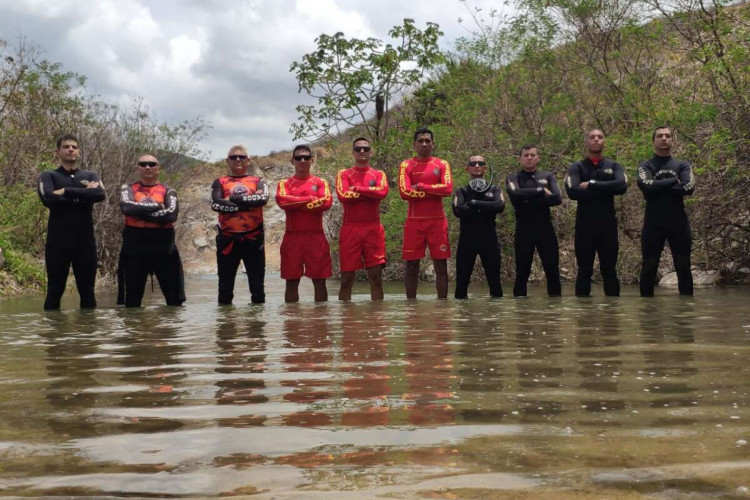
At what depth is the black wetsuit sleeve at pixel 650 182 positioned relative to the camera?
9.04 m

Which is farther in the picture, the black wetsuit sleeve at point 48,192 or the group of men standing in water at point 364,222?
the group of men standing in water at point 364,222

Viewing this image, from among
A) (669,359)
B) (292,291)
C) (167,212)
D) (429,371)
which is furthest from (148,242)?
(669,359)

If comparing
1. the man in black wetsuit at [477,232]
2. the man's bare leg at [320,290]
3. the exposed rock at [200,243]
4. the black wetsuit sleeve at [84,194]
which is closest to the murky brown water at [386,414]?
the black wetsuit sleeve at [84,194]

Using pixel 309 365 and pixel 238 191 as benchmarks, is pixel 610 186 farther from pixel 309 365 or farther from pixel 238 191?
pixel 309 365

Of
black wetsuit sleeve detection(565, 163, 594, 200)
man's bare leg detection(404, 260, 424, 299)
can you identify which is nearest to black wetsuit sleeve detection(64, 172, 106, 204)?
man's bare leg detection(404, 260, 424, 299)

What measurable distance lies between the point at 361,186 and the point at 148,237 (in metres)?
2.28

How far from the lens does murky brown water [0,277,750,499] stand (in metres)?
1.93

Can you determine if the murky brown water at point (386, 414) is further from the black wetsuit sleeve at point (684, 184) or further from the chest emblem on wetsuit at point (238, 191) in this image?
the black wetsuit sleeve at point (684, 184)

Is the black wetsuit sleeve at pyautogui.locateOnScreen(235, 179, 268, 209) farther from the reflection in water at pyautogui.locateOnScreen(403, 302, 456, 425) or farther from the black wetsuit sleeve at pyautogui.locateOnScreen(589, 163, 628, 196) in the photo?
the black wetsuit sleeve at pyautogui.locateOnScreen(589, 163, 628, 196)

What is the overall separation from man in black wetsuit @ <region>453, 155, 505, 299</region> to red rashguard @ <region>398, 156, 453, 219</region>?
0.80ft

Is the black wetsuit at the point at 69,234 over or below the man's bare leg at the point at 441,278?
over

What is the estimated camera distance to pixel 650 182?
9.16m

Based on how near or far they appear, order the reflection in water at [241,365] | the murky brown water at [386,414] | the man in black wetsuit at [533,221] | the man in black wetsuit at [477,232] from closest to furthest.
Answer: the murky brown water at [386,414], the reflection in water at [241,365], the man in black wetsuit at [533,221], the man in black wetsuit at [477,232]

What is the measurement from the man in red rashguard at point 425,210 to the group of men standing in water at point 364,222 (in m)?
0.01
